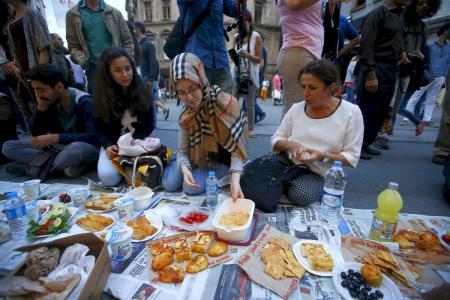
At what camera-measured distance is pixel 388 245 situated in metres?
1.29

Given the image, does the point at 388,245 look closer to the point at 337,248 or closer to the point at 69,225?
the point at 337,248

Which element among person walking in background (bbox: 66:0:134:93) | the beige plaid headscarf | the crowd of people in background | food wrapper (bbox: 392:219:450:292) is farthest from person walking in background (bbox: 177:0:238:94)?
food wrapper (bbox: 392:219:450:292)

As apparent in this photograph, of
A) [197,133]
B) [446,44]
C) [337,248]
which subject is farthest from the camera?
[446,44]

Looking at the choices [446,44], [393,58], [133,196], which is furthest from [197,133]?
[446,44]

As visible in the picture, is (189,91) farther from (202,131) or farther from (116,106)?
(116,106)

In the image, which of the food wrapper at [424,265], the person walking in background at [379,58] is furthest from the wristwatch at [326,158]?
the person walking in background at [379,58]

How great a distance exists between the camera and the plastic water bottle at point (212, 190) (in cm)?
177

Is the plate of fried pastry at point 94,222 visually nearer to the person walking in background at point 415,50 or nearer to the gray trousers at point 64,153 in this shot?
the gray trousers at point 64,153

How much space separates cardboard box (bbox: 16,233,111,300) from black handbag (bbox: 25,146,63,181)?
1.67m

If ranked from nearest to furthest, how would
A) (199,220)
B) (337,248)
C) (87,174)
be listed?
1. (337,248)
2. (199,220)
3. (87,174)

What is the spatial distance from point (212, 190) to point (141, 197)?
549 millimetres

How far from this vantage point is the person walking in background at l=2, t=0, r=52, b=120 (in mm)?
2732

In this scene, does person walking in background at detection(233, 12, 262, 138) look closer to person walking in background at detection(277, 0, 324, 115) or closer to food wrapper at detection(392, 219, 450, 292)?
person walking in background at detection(277, 0, 324, 115)

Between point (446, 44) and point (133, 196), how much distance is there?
6.35 meters
